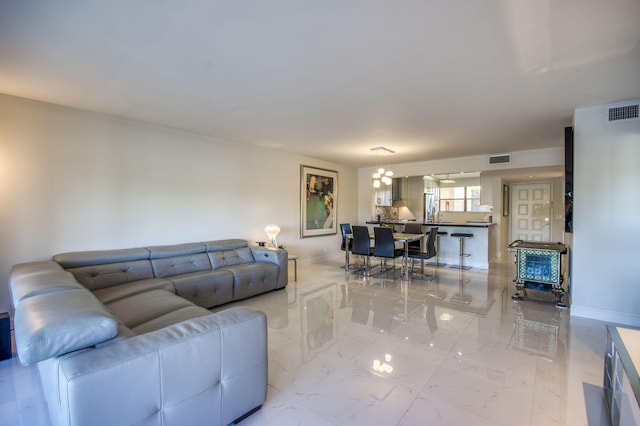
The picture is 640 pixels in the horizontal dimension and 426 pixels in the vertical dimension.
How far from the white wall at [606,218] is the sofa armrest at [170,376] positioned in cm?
390

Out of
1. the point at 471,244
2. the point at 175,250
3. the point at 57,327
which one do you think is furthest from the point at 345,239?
the point at 57,327

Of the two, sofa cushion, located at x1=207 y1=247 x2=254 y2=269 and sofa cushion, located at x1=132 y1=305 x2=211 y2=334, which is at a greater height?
sofa cushion, located at x1=207 y1=247 x2=254 y2=269

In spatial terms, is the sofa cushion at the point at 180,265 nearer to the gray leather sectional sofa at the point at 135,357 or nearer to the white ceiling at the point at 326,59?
the gray leather sectional sofa at the point at 135,357

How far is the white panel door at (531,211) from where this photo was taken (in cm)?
809

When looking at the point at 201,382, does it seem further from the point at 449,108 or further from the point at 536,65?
the point at 449,108

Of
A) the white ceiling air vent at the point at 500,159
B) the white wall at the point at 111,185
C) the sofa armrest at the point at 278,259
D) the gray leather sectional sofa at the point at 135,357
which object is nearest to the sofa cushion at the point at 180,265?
the white wall at the point at 111,185

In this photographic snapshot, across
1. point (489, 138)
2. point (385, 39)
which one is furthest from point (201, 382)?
point (489, 138)

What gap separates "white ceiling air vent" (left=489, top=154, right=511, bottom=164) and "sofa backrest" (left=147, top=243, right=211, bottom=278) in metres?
5.78

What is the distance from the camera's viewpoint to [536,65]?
92.7 inches

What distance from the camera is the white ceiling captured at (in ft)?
5.73

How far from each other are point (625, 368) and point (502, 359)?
3.42 ft

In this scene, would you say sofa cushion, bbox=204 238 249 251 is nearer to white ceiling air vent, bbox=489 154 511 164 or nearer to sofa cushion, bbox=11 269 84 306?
sofa cushion, bbox=11 269 84 306

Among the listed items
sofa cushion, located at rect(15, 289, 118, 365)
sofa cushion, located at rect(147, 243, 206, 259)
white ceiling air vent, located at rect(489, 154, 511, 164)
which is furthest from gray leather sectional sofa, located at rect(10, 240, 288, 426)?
white ceiling air vent, located at rect(489, 154, 511, 164)

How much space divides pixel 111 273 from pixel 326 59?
10.7 ft
